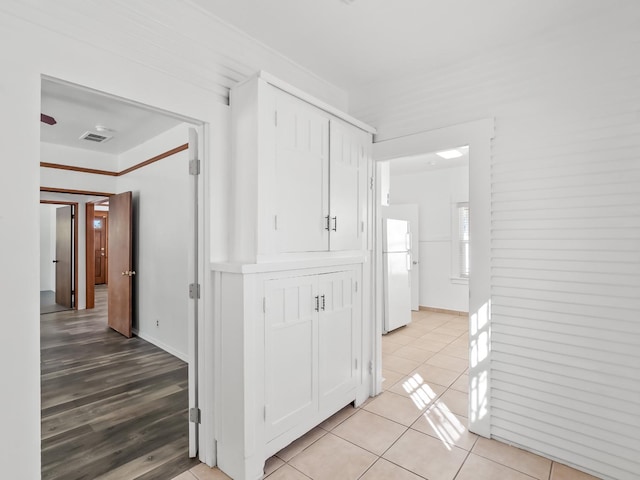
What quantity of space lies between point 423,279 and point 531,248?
14.6 ft

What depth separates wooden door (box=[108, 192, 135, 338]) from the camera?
15.8ft

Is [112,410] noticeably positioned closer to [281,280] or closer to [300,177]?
[281,280]

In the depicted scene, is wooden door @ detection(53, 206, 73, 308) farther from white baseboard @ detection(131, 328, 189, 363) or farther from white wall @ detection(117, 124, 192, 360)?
white baseboard @ detection(131, 328, 189, 363)

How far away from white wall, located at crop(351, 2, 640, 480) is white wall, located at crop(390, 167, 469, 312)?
3.95m

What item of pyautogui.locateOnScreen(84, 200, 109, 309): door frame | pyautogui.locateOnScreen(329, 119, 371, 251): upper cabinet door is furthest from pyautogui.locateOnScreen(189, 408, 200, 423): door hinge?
pyautogui.locateOnScreen(84, 200, 109, 309): door frame

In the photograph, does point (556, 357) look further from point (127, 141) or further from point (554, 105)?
point (127, 141)

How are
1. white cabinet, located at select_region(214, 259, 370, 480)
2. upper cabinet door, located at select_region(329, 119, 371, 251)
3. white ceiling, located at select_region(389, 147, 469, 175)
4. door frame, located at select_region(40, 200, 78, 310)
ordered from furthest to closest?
door frame, located at select_region(40, 200, 78, 310) < white ceiling, located at select_region(389, 147, 469, 175) < upper cabinet door, located at select_region(329, 119, 371, 251) < white cabinet, located at select_region(214, 259, 370, 480)

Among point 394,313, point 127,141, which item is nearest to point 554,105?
point 394,313

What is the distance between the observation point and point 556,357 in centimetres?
217

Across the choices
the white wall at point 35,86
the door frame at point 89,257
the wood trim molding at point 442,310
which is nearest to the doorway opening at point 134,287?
the white wall at point 35,86

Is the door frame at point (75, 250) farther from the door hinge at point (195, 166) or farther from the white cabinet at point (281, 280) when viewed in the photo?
the white cabinet at point (281, 280)

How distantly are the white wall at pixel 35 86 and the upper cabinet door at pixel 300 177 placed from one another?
63cm

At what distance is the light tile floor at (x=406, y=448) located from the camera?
6.63ft

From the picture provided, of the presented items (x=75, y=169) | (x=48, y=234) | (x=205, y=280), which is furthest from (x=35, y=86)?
(x=48, y=234)
